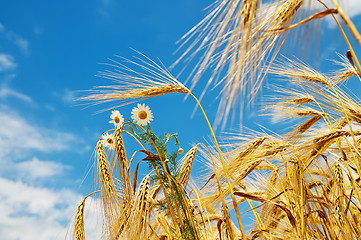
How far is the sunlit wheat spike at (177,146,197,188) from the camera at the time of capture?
68.9 inches

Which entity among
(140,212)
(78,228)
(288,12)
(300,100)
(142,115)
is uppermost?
(300,100)

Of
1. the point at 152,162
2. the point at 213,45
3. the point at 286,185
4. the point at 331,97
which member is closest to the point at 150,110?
the point at 152,162

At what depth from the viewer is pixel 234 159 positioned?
2035 millimetres

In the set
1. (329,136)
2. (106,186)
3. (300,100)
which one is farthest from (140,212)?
(300,100)

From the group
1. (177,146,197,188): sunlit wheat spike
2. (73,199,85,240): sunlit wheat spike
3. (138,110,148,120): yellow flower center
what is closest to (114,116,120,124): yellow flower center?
(138,110,148,120): yellow flower center

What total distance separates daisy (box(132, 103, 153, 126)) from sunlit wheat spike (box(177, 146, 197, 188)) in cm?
32

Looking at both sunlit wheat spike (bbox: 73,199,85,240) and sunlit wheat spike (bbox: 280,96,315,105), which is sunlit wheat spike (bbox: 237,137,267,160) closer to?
sunlit wheat spike (bbox: 280,96,315,105)

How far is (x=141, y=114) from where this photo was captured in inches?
→ 74.1

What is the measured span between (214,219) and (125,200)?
0.88 meters

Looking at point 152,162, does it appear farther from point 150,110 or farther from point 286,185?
point 286,185

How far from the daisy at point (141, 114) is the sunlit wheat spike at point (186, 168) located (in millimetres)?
322

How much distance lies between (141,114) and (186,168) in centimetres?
43

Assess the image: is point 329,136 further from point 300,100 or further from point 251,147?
point 300,100

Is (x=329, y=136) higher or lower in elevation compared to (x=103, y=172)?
lower
